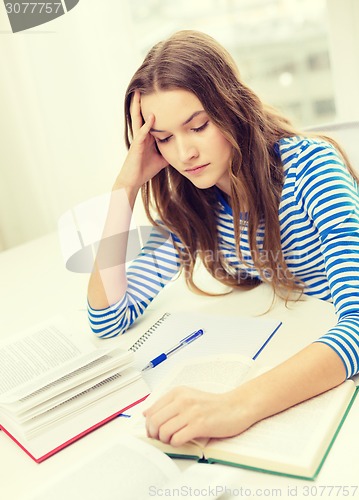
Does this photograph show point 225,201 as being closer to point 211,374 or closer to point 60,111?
point 211,374

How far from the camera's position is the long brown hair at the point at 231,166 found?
106 centimetres

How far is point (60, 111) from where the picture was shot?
7.66 feet

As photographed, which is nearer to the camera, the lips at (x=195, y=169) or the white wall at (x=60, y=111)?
the lips at (x=195, y=169)

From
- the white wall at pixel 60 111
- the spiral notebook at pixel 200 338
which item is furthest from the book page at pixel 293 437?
the white wall at pixel 60 111

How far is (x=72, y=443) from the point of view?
84 centimetres

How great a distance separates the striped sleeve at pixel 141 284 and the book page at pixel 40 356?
107 mm

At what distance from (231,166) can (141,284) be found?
0.34 meters

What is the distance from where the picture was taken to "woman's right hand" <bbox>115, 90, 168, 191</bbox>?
1.17 metres

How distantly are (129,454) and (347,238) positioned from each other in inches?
19.5

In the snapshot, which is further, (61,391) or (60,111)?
(60,111)
